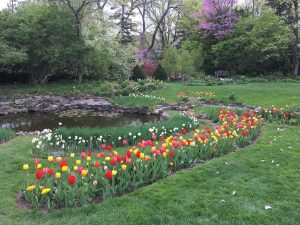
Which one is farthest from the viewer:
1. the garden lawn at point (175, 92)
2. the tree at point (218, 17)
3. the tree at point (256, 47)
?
the tree at point (218, 17)

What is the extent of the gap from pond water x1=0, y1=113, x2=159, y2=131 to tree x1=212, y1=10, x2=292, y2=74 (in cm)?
1260

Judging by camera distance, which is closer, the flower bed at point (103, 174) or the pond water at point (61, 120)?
the flower bed at point (103, 174)

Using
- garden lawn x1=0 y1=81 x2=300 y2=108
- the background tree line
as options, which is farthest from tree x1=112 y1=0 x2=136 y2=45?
garden lawn x1=0 y1=81 x2=300 y2=108

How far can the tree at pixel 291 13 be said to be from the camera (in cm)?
2270

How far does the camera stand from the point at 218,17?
28312 millimetres

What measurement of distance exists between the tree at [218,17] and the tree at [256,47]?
84 centimetres

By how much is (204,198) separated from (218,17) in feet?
84.6

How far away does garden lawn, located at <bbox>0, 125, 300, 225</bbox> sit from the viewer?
4375mm

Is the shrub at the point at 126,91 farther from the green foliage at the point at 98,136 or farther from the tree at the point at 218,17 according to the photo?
the tree at the point at 218,17

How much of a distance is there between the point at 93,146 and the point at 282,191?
15.6ft

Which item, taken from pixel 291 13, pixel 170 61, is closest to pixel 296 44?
pixel 291 13

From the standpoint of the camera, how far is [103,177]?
516 centimetres

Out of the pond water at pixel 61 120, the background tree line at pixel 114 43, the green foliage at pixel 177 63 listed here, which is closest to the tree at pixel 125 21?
the background tree line at pixel 114 43

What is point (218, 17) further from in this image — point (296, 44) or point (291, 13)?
point (296, 44)
